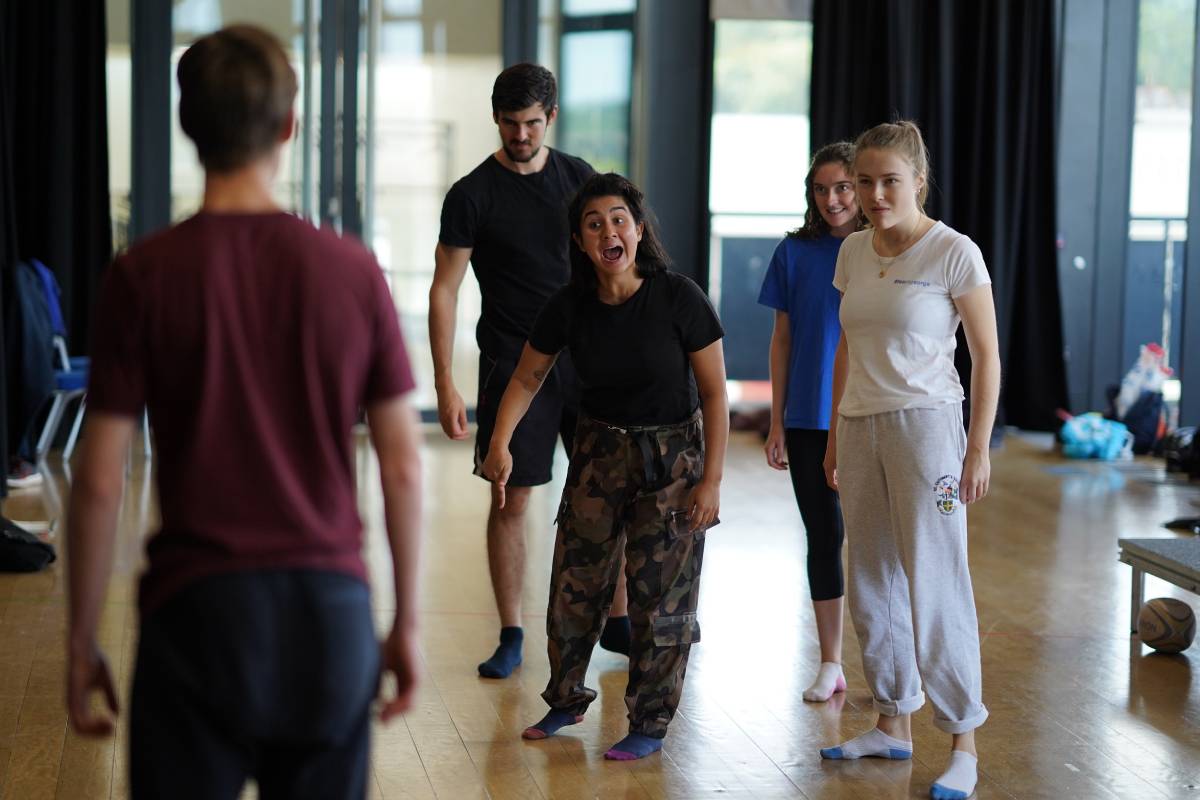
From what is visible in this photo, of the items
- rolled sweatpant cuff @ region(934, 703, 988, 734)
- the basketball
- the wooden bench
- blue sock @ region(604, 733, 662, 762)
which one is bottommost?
blue sock @ region(604, 733, 662, 762)

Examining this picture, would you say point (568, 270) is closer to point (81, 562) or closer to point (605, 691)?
point (605, 691)

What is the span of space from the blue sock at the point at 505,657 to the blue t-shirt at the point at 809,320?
2.94ft

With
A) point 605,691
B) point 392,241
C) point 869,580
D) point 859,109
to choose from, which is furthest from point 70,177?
point 869,580

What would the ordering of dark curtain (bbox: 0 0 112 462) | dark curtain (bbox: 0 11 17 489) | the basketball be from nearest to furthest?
the basketball
dark curtain (bbox: 0 11 17 489)
dark curtain (bbox: 0 0 112 462)

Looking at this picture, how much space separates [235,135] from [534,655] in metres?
2.57

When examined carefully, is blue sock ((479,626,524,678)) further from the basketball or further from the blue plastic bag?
the blue plastic bag

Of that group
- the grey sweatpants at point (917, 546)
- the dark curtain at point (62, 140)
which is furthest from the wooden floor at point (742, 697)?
the dark curtain at point (62, 140)

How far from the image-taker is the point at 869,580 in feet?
9.44

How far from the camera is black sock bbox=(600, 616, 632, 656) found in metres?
3.75

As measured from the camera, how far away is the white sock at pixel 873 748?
9.86ft

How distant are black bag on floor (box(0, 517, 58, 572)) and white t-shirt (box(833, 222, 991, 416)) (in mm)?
2948

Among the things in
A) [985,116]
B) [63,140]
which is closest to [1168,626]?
[985,116]

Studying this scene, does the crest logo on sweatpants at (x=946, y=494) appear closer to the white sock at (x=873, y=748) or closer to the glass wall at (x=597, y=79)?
the white sock at (x=873, y=748)

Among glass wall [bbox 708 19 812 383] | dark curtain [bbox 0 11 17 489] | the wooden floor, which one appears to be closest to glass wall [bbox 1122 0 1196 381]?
glass wall [bbox 708 19 812 383]
